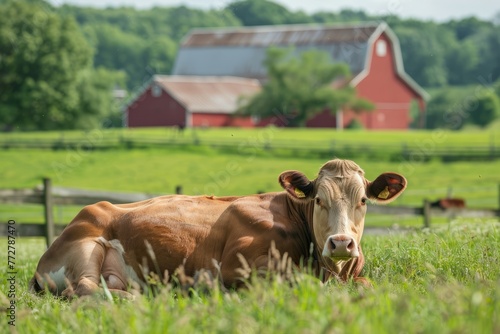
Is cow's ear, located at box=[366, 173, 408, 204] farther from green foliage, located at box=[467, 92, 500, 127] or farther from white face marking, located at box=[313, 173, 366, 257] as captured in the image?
green foliage, located at box=[467, 92, 500, 127]

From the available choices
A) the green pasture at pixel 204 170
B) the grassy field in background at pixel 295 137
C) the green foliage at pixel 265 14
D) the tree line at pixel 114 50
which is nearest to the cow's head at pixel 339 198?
the green pasture at pixel 204 170

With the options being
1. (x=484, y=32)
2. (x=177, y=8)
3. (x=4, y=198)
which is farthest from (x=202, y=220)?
(x=177, y=8)

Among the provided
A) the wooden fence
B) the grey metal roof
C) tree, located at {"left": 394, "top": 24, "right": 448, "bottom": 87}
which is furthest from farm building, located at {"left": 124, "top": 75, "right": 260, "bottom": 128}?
the wooden fence

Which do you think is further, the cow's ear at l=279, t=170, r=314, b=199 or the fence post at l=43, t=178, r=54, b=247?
the fence post at l=43, t=178, r=54, b=247

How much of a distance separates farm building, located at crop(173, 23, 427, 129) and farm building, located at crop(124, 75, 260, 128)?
7.49 meters

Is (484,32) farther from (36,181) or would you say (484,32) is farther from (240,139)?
(36,181)

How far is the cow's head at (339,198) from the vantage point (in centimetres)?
651

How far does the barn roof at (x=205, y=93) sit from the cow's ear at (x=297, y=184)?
73203 mm

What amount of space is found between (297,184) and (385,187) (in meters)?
0.66

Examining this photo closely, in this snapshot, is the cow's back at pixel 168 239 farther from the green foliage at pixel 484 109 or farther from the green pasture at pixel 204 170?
the green foliage at pixel 484 109

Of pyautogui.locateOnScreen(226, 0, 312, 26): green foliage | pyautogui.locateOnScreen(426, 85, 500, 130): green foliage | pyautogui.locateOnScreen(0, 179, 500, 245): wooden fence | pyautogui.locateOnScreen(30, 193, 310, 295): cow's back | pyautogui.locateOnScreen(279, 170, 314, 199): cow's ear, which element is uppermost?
pyautogui.locateOnScreen(226, 0, 312, 26): green foliage

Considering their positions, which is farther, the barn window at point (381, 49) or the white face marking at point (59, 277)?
the barn window at point (381, 49)

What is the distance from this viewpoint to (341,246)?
6.44m

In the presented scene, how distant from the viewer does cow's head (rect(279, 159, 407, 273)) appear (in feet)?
21.4
